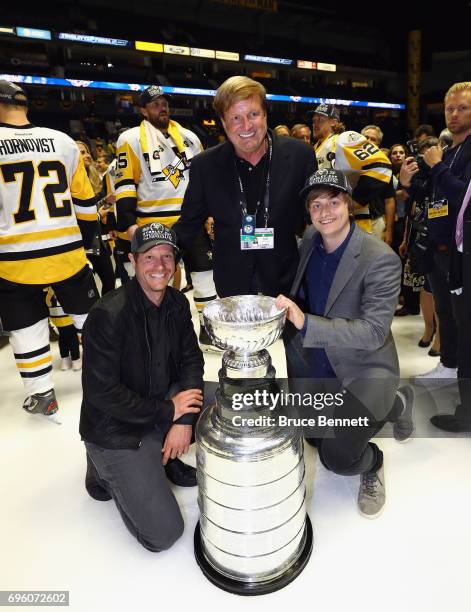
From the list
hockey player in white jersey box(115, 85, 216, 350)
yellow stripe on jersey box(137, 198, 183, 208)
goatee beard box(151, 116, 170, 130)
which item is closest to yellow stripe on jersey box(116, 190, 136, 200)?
hockey player in white jersey box(115, 85, 216, 350)

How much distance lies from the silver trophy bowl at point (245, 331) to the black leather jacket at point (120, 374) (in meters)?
0.31

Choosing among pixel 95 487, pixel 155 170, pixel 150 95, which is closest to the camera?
pixel 95 487

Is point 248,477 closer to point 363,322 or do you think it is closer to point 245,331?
point 245,331

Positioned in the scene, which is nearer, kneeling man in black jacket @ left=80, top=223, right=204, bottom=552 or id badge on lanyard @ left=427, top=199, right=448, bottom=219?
kneeling man in black jacket @ left=80, top=223, right=204, bottom=552

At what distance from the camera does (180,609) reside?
50.6 inches

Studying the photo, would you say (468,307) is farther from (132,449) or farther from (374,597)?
(132,449)

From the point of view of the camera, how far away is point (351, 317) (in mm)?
1588

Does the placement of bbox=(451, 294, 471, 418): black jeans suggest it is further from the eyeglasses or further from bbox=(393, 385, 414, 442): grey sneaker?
the eyeglasses

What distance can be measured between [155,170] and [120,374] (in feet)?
5.64

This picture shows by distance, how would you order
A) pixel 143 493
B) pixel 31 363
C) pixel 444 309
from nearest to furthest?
1. pixel 143 493
2. pixel 31 363
3. pixel 444 309

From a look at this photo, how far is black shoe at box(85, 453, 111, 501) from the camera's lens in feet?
5.74

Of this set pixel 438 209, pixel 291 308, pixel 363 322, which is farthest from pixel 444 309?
pixel 291 308

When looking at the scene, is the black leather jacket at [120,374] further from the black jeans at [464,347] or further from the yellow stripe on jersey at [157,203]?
the yellow stripe on jersey at [157,203]

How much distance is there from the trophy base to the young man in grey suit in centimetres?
33
